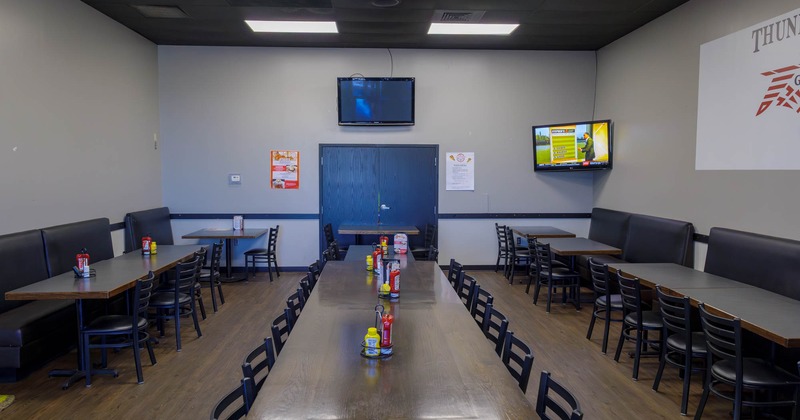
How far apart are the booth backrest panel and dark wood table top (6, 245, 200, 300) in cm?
576

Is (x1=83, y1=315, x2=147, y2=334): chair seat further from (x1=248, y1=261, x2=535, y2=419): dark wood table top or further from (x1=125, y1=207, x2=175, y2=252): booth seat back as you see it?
(x1=125, y1=207, x2=175, y2=252): booth seat back

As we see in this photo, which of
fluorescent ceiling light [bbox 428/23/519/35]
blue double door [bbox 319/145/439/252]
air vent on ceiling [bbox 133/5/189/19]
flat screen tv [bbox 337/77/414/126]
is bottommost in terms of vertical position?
blue double door [bbox 319/145/439/252]

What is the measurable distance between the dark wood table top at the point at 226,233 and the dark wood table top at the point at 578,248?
4210 millimetres

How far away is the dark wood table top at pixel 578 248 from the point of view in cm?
607

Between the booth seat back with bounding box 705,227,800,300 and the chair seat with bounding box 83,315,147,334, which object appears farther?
the booth seat back with bounding box 705,227,800,300

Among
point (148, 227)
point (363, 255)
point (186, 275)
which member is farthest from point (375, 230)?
point (148, 227)

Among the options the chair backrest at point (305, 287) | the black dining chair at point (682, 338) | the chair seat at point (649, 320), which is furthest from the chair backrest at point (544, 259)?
the chair backrest at point (305, 287)

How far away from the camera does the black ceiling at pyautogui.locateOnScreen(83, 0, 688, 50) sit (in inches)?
239

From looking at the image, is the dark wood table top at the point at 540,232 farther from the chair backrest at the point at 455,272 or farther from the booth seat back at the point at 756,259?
the chair backrest at the point at 455,272

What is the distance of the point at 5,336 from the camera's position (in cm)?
398

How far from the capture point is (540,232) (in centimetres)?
778

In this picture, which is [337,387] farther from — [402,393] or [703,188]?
[703,188]

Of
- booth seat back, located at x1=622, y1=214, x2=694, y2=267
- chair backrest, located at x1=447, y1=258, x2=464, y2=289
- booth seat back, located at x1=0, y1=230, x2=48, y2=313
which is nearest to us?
booth seat back, located at x1=0, y1=230, x2=48, y2=313

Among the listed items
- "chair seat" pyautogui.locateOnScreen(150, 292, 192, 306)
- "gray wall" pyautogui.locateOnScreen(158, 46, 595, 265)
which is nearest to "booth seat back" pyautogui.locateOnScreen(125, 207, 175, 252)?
"gray wall" pyautogui.locateOnScreen(158, 46, 595, 265)
